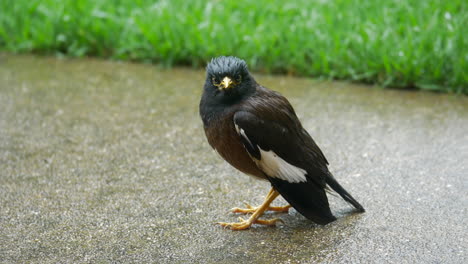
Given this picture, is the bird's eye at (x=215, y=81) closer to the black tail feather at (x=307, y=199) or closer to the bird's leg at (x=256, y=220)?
the black tail feather at (x=307, y=199)

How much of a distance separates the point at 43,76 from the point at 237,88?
364 centimetres

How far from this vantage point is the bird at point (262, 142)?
3.62m

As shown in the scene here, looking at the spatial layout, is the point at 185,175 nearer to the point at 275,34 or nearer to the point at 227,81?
the point at 227,81

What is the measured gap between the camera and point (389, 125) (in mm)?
5273

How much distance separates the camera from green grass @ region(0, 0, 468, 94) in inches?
236

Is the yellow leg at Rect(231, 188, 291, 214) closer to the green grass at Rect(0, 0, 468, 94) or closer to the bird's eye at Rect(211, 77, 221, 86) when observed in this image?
the bird's eye at Rect(211, 77, 221, 86)

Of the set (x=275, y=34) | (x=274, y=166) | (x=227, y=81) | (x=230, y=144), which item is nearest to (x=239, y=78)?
A: (x=227, y=81)

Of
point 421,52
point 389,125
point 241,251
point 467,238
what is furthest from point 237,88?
point 421,52

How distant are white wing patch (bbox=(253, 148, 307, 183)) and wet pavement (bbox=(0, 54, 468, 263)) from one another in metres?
0.34

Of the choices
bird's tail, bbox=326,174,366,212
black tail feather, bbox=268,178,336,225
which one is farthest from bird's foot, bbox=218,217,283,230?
bird's tail, bbox=326,174,366,212

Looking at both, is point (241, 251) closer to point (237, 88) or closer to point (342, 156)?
point (237, 88)

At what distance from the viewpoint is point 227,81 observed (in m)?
3.65

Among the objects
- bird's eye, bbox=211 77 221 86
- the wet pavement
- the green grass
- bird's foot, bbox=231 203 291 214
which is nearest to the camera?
the wet pavement

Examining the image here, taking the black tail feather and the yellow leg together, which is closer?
the black tail feather
